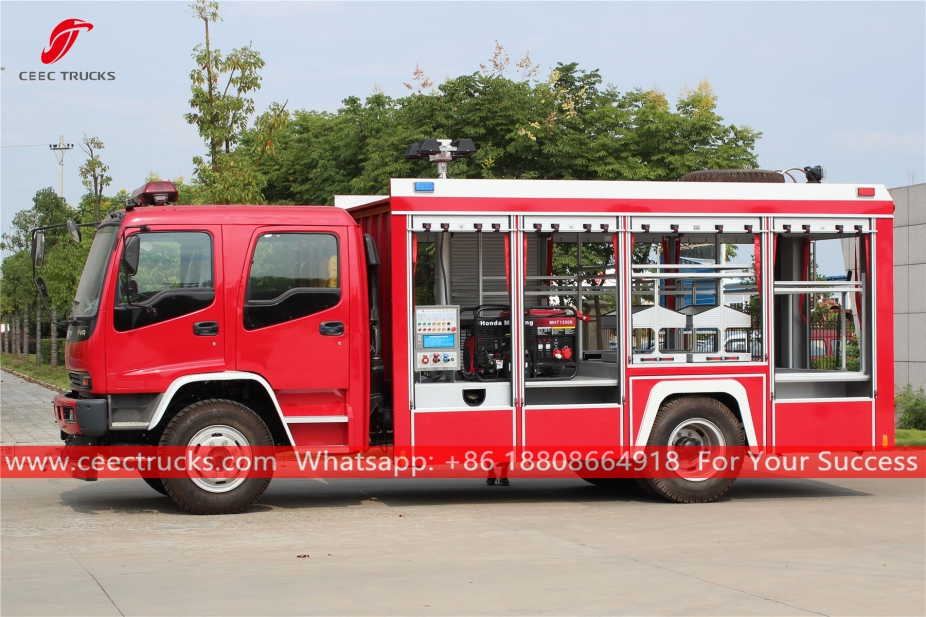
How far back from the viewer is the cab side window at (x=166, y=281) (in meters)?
9.14

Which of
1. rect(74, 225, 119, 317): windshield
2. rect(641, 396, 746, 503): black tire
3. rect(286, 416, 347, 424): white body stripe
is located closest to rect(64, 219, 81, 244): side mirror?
rect(74, 225, 119, 317): windshield

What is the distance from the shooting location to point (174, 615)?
605cm

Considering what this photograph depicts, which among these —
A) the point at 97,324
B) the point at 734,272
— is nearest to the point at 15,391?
the point at 97,324

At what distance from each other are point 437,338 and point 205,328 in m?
2.12

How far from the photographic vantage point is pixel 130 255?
360 inches

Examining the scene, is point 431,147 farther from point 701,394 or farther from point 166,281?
point 701,394

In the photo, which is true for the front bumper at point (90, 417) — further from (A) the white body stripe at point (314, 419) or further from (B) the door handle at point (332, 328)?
(B) the door handle at point (332, 328)

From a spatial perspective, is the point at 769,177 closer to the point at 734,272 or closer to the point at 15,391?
the point at 734,272

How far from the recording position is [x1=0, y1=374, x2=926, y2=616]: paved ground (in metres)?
6.40

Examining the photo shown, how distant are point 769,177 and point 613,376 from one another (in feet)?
9.09

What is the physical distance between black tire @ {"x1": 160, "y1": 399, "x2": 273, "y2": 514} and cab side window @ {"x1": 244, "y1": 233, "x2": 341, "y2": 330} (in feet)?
2.56

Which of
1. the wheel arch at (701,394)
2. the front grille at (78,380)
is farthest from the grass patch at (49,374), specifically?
the wheel arch at (701,394)

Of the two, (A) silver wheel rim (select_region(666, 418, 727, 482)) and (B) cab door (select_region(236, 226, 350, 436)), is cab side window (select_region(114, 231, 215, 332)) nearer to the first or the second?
(B) cab door (select_region(236, 226, 350, 436))

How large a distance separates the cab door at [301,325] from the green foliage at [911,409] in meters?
11.2
